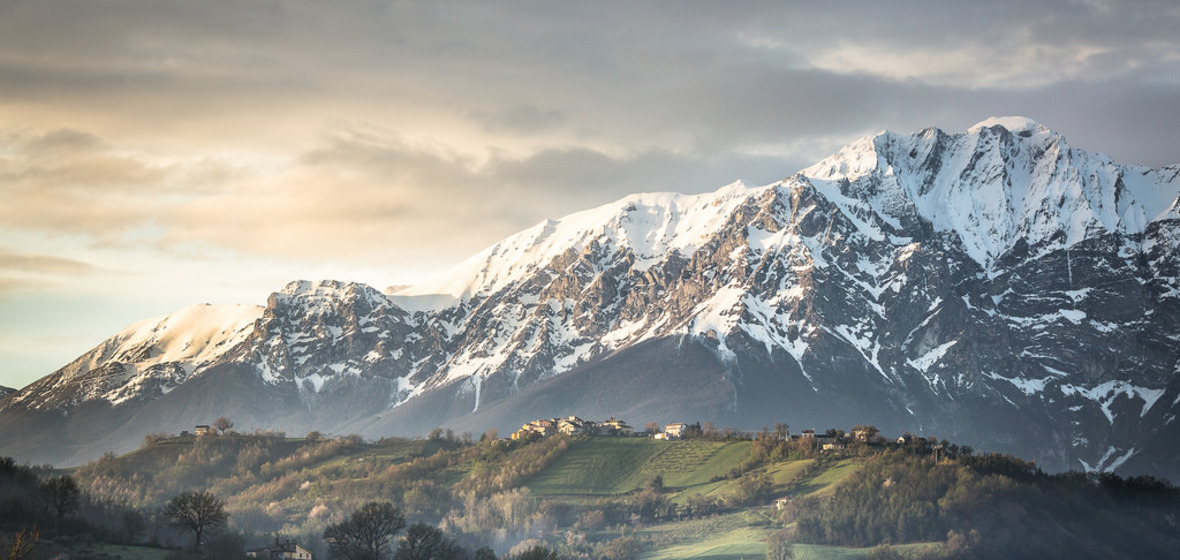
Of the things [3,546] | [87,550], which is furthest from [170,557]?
[3,546]

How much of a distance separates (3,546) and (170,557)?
2612cm

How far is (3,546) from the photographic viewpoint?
172 meters

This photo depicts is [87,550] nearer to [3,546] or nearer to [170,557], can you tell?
[170,557]

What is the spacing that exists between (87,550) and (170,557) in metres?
12.1

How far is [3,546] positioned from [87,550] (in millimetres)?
26845

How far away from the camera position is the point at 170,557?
195 meters

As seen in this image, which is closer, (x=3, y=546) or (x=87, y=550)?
(x=3, y=546)

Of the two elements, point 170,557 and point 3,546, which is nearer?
point 3,546

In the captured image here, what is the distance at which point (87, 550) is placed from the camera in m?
199
